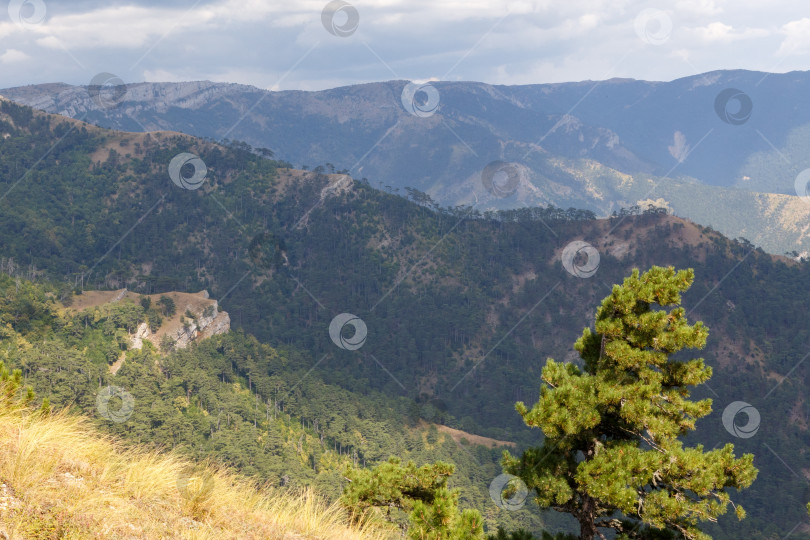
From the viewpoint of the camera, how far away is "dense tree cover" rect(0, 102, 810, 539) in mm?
96812

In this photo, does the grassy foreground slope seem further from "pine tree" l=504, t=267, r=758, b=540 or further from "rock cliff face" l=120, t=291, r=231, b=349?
"rock cliff face" l=120, t=291, r=231, b=349

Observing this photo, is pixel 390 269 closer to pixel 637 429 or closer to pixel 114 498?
pixel 637 429

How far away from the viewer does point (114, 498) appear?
224 inches

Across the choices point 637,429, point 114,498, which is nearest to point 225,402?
point 637,429

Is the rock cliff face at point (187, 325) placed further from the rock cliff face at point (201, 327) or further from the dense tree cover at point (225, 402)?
the dense tree cover at point (225, 402)

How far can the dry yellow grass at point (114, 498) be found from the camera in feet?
16.4

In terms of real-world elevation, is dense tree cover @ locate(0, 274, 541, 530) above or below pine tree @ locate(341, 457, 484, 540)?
below

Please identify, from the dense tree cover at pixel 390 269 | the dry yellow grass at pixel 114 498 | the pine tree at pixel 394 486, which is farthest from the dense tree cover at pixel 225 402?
the dry yellow grass at pixel 114 498

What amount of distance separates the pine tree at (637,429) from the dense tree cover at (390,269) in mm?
71454

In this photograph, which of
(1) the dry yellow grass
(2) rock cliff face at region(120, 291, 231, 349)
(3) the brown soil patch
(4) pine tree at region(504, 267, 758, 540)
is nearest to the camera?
(1) the dry yellow grass

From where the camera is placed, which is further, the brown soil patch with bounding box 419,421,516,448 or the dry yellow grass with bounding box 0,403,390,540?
the brown soil patch with bounding box 419,421,516,448

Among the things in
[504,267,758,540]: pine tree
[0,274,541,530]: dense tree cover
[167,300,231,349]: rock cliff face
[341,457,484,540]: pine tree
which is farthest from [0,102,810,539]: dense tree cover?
[504,267,758,540]: pine tree

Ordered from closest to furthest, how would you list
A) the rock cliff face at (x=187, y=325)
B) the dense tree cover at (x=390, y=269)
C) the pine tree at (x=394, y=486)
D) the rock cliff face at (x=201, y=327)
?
the pine tree at (x=394, y=486) → the rock cliff face at (x=187, y=325) → the rock cliff face at (x=201, y=327) → the dense tree cover at (x=390, y=269)

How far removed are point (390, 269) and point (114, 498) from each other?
122269mm
